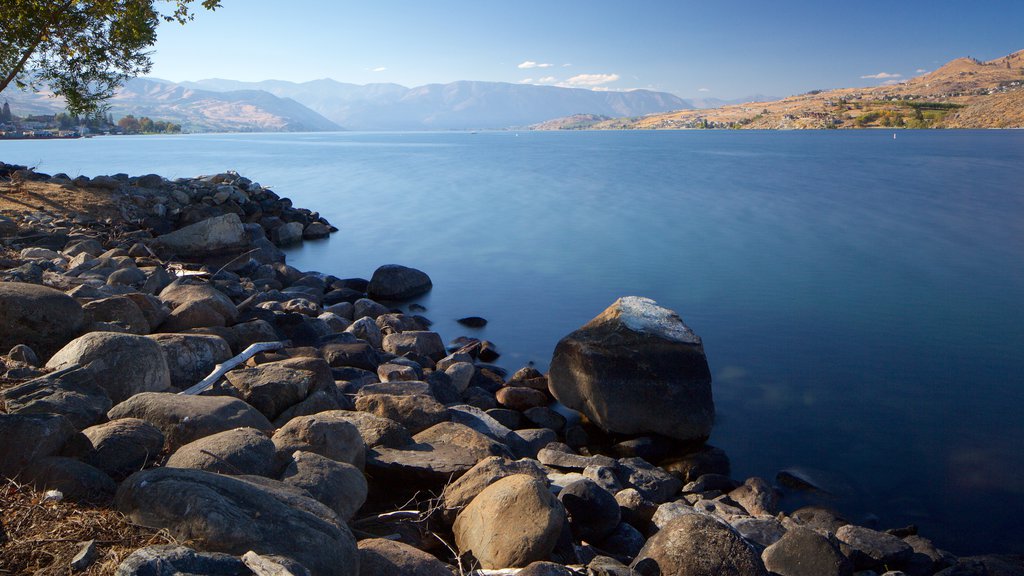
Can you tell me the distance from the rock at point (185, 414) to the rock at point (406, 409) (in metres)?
1.99

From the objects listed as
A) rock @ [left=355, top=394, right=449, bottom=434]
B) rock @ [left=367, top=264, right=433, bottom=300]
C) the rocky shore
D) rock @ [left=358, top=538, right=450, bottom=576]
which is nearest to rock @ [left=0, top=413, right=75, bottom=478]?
the rocky shore

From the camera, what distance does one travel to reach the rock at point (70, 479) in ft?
14.3

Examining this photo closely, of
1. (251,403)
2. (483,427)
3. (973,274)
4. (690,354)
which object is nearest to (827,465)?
(690,354)

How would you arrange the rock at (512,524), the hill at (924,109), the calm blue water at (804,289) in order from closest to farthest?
the rock at (512,524) < the calm blue water at (804,289) < the hill at (924,109)

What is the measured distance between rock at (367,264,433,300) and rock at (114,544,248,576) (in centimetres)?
1692

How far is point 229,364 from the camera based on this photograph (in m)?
8.60

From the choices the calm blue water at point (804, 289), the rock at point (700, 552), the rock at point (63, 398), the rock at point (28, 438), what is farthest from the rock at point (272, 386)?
the calm blue water at point (804, 289)

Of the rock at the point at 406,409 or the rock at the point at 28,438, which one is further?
the rock at the point at 406,409

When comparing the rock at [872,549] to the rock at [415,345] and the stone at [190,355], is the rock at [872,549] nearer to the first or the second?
the stone at [190,355]

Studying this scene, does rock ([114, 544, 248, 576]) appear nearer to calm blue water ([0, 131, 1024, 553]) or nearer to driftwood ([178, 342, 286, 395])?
driftwood ([178, 342, 286, 395])

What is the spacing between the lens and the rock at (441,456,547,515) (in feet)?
19.5

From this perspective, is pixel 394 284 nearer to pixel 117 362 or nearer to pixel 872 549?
pixel 117 362

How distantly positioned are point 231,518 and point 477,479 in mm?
2647

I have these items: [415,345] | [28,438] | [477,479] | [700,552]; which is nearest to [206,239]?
[415,345]
